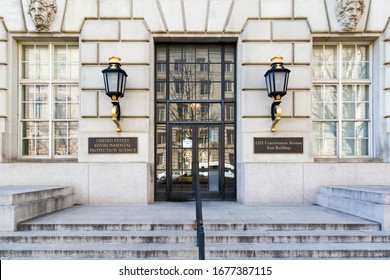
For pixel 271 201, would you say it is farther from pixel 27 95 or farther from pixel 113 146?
pixel 27 95

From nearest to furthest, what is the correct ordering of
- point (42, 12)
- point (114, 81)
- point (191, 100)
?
point (114, 81), point (42, 12), point (191, 100)

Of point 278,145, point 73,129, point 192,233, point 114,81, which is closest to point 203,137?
point 278,145

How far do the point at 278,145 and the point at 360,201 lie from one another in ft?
8.57

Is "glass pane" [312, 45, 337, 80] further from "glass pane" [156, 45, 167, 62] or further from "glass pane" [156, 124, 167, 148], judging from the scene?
"glass pane" [156, 124, 167, 148]

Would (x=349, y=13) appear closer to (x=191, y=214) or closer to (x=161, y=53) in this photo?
(x=161, y=53)

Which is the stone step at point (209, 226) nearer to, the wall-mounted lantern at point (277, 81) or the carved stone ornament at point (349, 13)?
the wall-mounted lantern at point (277, 81)

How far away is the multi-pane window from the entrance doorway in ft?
9.20

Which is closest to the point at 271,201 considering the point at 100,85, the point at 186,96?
the point at 186,96

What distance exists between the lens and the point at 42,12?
8.20 meters

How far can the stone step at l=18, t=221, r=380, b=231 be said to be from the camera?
5754 millimetres

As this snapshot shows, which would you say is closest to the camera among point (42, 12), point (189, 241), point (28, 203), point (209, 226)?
point (189, 241)

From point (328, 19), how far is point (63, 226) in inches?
364

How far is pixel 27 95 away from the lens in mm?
8906

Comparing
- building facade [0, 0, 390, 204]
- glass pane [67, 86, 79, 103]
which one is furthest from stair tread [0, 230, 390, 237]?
glass pane [67, 86, 79, 103]
